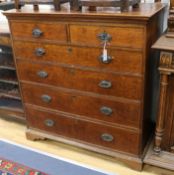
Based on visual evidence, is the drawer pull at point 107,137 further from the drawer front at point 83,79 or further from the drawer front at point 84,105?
the drawer front at point 83,79

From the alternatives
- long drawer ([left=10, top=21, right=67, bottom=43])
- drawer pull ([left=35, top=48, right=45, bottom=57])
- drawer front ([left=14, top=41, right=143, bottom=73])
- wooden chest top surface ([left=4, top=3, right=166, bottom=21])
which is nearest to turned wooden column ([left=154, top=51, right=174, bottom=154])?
drawer front ([left=14, top=41, right=143, bottom=73])

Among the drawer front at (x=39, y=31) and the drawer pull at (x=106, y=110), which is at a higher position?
the drawer front at (x=39, y=31)

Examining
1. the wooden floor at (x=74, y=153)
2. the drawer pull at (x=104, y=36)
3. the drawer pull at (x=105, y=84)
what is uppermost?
the drawer pull at (x=104, y=36)

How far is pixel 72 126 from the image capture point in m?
1.85

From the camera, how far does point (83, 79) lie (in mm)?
1621

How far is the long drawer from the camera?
155cm

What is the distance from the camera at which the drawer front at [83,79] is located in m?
1.49

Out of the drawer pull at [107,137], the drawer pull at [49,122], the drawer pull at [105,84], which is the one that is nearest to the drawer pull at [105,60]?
the drawer pull at [105,84]

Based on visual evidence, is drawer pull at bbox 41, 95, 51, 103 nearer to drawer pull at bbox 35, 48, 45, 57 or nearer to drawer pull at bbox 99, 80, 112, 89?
drawer pull at bbox 35, 48, 45, 57

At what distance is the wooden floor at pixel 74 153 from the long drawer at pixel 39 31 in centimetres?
88

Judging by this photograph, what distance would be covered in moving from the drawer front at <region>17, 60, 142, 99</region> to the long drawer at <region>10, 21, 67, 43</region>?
7.8 inches

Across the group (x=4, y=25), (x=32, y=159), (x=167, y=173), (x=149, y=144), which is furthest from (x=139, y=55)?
(x=4, y=25)

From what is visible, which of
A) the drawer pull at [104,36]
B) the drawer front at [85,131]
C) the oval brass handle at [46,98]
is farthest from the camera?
the oval brass handle at [46,98]

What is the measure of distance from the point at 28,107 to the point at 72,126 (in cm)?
40
